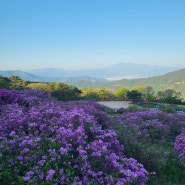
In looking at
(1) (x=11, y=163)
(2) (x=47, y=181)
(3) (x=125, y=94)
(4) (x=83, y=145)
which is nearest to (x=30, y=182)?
(2) (x=47, y=181)

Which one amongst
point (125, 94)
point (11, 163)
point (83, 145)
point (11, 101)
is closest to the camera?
point (11, 163)

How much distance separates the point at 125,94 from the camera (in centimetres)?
3353

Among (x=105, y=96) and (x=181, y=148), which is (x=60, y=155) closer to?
(x=181, y=148)

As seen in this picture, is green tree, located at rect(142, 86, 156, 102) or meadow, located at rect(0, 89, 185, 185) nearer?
meadow, located at rect(0, 89, 185, 185)

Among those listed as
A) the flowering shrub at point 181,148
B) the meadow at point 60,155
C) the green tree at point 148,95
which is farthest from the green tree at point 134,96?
the meadow at point 60,155

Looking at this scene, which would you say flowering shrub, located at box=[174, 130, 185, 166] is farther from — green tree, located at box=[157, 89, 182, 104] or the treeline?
green tree, located at box=[157, 89, 182, 104]

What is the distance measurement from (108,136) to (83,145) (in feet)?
2.07

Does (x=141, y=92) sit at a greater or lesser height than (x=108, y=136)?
lesser

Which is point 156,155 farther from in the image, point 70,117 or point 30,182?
point 30,182

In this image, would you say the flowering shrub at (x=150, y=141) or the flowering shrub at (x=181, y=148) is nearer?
the flowering shrub at (x=150, y=141)

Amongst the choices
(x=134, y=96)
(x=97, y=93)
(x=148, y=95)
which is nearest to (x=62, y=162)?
(x=134, y=96)

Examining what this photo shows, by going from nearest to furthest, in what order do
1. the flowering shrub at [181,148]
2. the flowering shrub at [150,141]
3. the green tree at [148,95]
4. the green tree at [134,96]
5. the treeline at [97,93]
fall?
the flowering shrub at [150,141] → the flowering shrub at [181,148] → the treeline at [97,93] → the green tree at [148,95] → the green tree at [134,96]

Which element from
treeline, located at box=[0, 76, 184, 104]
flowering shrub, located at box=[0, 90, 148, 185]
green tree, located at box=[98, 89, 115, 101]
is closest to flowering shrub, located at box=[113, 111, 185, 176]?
flowering shrub, located at box=[0, 90, 148, 185]

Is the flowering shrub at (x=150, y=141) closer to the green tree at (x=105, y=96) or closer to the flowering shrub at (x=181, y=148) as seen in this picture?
the flowering shrub at (x=181, y=148)
